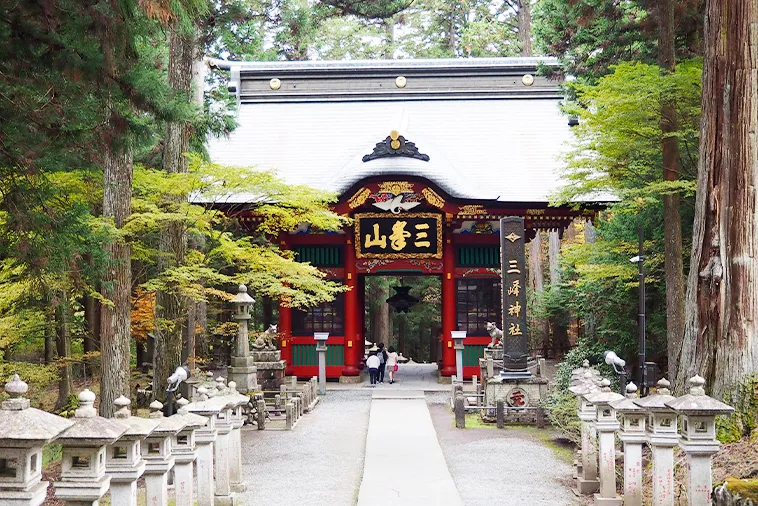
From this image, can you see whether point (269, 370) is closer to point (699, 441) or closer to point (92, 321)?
point (92, 321)

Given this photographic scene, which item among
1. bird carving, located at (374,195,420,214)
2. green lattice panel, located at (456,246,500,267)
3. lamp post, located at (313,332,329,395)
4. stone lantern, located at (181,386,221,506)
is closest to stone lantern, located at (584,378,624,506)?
stone lantern, located at (181,386,221,506)

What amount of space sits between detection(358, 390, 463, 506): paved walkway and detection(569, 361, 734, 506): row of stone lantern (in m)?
1.60

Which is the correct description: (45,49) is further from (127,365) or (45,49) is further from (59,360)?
(59,360)

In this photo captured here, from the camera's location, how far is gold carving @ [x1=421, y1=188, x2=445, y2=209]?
19875mm

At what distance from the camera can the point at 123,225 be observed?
11977 millimetres

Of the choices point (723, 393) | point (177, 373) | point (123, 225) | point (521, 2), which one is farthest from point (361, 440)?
point (521, 2)

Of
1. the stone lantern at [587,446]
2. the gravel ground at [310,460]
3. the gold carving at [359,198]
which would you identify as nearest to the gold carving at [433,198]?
the gold carving at [359,198]

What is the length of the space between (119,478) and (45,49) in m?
4.59

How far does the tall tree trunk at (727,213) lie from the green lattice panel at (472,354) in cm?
1106

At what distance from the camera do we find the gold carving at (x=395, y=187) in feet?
65.4

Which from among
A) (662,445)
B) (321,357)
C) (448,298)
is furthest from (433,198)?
(662,445)

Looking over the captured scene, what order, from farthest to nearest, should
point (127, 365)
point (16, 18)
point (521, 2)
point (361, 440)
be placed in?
point (521, 2) → point (361, 440) → point (127, 365) → point (16, 18)

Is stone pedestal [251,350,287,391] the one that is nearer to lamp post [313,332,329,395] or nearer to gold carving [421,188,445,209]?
lamp post [313,332,329,395]

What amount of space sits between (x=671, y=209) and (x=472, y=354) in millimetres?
8764
